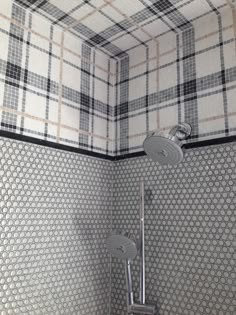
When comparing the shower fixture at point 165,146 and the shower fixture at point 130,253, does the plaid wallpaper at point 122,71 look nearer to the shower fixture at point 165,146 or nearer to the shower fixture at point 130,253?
the shower fixture at point 165,146

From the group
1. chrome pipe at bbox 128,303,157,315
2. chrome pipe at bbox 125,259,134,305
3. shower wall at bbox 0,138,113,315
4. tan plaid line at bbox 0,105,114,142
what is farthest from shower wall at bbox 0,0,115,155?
chrome pipe at bbox 128,303,157,315

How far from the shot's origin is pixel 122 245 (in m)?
1.41

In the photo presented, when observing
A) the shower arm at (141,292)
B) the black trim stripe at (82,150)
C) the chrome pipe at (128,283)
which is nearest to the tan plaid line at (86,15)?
the black trim stripe at (82,150)

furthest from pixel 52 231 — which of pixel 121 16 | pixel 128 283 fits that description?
pixel 121 16

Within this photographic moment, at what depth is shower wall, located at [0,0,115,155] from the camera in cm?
139

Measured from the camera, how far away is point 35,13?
1524 millimetres

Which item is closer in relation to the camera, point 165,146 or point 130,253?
point 165,146

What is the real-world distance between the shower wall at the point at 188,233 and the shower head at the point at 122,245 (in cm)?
16

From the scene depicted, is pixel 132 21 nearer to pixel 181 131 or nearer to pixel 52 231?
pixel 181 131

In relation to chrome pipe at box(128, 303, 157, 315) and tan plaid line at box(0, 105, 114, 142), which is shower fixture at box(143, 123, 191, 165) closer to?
tan plaid line at box(0, 105, 114, 142)

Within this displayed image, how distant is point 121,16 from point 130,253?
3.68ft

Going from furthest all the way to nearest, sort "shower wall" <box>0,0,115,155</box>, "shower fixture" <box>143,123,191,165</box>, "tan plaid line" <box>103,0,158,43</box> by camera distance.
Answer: "tan plaid line" <box>103,0,158,43</box> → "shower wall" <box>0,0,115,155</box> → "shower fixture" <box>143,123,191,165</box>

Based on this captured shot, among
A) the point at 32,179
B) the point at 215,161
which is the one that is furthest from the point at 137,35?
the point at 32,179

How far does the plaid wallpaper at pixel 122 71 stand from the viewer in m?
1.42
